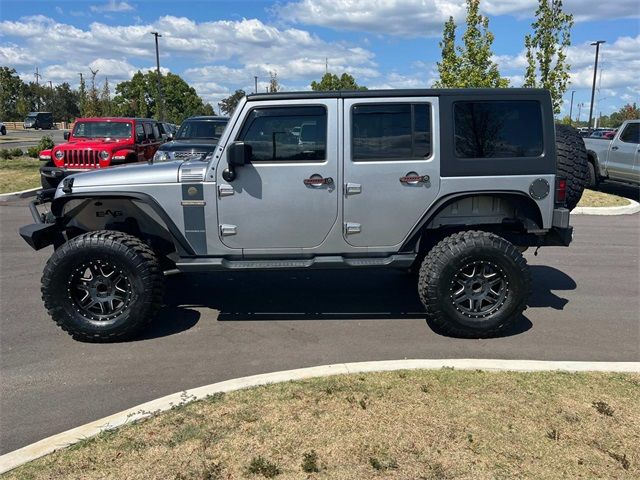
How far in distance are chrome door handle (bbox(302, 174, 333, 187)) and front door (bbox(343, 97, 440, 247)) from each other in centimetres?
15

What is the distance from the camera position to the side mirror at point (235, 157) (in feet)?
15.3

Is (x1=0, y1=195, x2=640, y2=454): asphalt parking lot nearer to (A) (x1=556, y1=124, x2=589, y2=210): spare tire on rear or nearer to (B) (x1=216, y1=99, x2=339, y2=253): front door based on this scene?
(B) (x1=216, y1=99, x2=339, y2=253): front door

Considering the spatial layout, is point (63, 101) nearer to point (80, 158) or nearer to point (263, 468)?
point (80, 158)

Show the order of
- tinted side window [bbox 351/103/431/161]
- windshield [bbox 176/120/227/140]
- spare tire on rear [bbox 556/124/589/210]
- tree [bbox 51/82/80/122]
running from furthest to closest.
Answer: tree [bbox 51/82/80/122]
windshield [bbox 176/120/227/140]
spare tire on rear [bbox 556/124/589/210]
tinted side window [bbox 351/103/431/161]

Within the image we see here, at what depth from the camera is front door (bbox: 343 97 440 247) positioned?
193 inches

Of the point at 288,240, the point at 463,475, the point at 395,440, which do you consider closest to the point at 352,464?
the point at 395,440

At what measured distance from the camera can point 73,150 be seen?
41.8 feet

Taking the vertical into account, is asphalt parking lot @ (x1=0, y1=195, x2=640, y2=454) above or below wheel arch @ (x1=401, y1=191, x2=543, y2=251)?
below

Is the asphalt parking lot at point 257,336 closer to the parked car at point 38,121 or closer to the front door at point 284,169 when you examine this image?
the front door at point 284,169

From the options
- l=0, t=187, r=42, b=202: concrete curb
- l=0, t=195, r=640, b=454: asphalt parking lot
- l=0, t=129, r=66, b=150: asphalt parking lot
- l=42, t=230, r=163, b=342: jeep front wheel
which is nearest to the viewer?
l=0, t=195, r=640, b=454: asphalt parking lot

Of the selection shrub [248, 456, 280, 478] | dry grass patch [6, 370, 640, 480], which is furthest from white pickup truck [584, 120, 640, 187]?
shrub [248, 456, 280, 478]

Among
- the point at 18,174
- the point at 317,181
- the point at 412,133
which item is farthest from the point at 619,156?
the point at 18,174

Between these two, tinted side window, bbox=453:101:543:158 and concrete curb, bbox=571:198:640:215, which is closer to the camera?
tinted side window, bbox=453:101:543:158

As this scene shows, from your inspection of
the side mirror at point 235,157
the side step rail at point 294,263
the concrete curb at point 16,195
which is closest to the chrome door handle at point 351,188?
the side step rail at point 294,263
